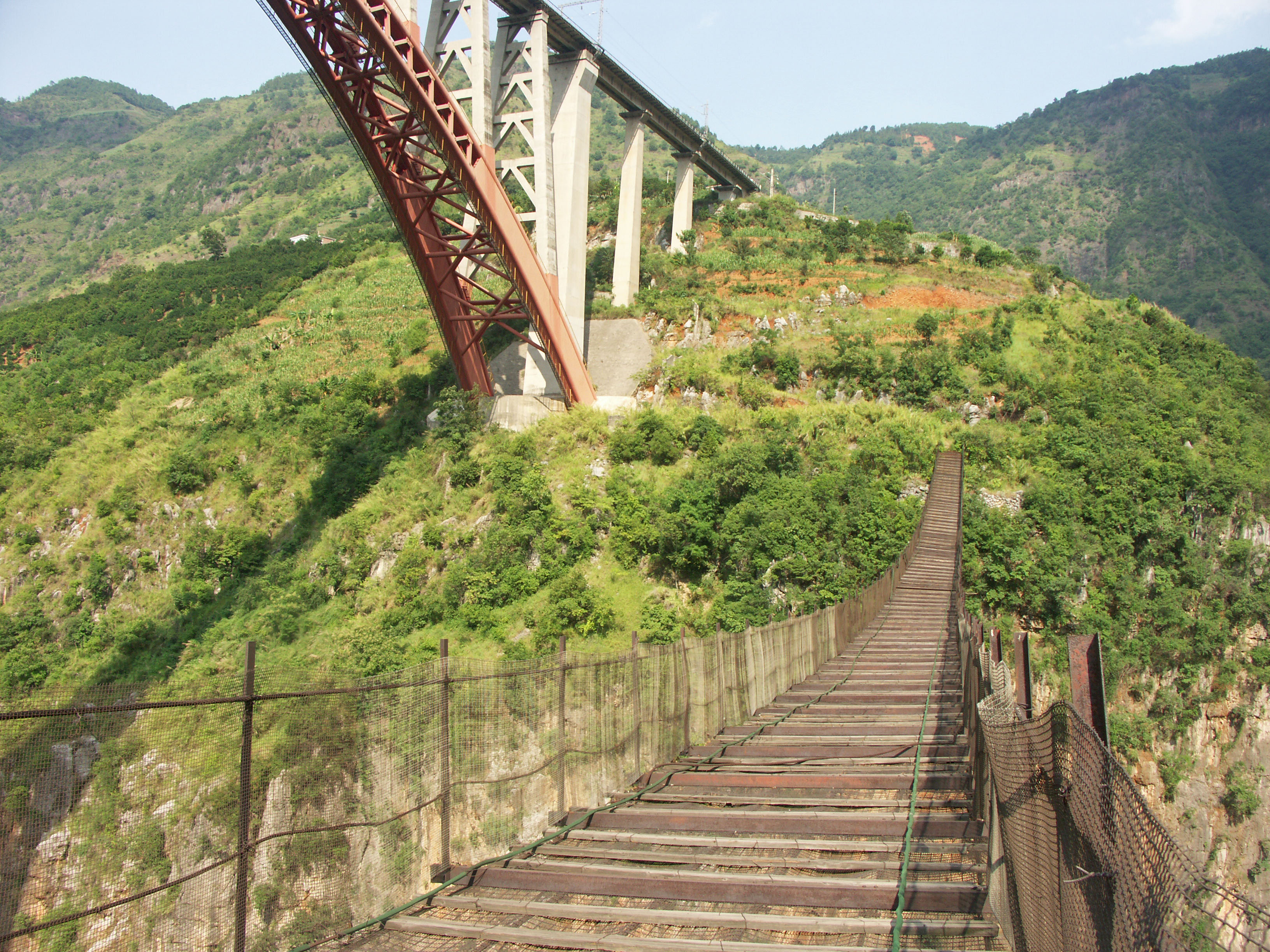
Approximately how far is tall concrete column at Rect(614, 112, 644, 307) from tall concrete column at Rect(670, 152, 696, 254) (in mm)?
5932

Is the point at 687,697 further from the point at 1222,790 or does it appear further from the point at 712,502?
the point at 1222,790

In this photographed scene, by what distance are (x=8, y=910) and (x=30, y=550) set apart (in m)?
28.3

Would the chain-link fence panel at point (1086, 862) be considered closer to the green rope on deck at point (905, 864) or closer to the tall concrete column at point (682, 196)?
the green rope on deck at point (905, 864)

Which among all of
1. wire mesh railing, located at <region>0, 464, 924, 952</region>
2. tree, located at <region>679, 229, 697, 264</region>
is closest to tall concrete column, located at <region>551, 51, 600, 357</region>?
tree, located at <region>679, 229, 697, 264</region>

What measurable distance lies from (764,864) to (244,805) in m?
2.96

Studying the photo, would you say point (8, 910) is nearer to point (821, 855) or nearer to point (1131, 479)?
point (821, 855)

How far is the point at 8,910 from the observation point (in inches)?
144

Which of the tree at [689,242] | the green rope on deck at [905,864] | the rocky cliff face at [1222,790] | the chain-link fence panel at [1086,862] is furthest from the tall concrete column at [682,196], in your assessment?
the chain-link fence panel at [1086,862]

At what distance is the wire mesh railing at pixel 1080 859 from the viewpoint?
1985mm

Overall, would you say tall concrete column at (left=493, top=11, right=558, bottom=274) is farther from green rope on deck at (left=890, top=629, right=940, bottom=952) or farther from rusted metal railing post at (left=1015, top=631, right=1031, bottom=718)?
rusted metal railing post at (left=1015, top=631, right=1031, bottom=718)

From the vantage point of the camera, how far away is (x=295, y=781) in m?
6.39

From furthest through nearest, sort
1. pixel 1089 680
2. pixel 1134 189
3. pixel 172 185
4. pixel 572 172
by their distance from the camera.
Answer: pixel 1134 189, pixel 172 185, pixel 572 172, pixel 1089 680

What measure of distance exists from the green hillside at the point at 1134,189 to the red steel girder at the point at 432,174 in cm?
7282

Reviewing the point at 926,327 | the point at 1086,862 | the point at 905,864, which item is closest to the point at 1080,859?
the point at 1086,862
